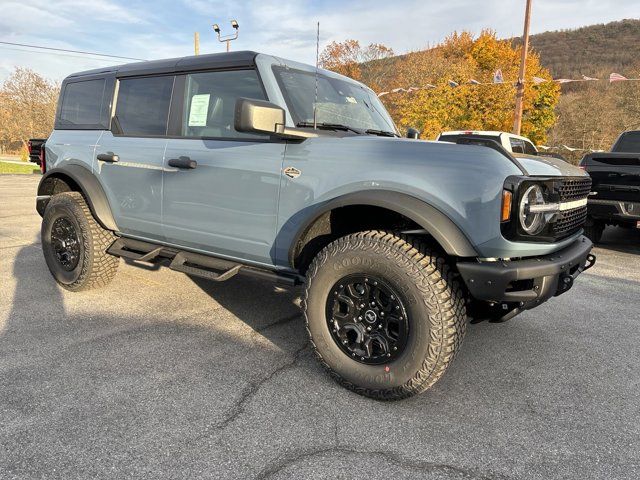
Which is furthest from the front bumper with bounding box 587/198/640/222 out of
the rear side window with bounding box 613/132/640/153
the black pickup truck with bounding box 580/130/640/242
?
the rear side window with bounding box 613/132/640/153

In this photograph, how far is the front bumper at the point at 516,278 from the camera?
7.32ft

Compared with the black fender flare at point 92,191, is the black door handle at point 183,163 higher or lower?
higher

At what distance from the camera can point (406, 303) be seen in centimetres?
243

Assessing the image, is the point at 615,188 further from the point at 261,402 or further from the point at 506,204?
the point at 261,402

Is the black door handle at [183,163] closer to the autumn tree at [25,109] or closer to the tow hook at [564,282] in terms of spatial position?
the tow hook at [564,282]

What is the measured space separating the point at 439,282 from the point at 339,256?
1.84 feet

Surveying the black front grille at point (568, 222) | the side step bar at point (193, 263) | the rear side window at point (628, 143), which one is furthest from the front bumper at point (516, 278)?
the rear side window at point (628, 143)

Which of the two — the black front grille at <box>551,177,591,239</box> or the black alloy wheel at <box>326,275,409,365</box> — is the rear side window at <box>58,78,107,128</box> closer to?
the black alloy wheel at <box>326,275,409,365</box>

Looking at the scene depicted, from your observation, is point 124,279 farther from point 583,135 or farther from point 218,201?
point 583,135

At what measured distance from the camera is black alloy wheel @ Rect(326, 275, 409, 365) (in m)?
2.50

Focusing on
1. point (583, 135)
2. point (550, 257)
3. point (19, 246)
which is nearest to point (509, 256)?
point (550, 257)

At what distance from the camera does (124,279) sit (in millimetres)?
4730

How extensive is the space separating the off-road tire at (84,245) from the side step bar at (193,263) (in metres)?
0.17

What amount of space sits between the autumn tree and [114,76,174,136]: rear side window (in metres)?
36.9
